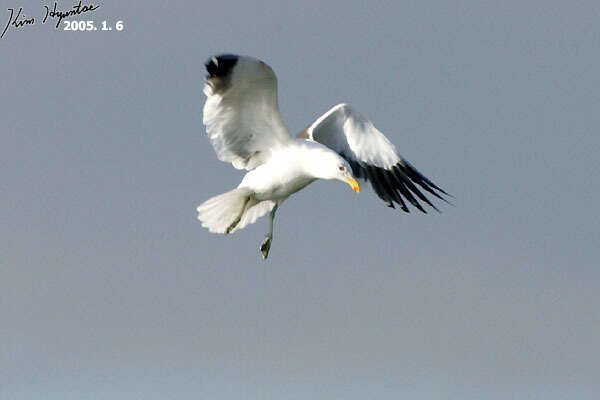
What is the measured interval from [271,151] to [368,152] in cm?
135

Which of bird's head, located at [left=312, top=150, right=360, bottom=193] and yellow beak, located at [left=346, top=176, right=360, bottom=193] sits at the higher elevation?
bird's head, located at [left=312, top=150, right=360, bottom=193]

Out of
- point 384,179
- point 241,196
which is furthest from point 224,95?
point 384,179

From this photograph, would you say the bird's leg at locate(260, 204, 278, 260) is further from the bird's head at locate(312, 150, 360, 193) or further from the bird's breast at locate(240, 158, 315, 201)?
the bird's head at locate(312, 150, 360, 193)

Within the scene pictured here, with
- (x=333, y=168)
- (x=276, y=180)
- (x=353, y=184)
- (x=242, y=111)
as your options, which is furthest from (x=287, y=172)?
(x=242, y=111)

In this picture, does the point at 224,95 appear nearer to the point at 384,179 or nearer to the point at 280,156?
the point at 280,156

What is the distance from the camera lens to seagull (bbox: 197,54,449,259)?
13648mm

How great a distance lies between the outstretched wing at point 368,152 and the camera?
14975mm

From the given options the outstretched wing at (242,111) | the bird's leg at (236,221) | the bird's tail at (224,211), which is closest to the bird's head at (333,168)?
the outstretched wing at (242,111)

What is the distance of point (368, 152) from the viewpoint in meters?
15.1

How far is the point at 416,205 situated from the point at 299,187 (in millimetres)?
1625

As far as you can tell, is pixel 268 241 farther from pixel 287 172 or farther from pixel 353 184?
pixel 353 184

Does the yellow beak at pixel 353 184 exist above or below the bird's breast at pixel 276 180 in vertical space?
below

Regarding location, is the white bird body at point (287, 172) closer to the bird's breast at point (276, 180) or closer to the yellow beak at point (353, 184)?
the bird's breast at point (276, 180)

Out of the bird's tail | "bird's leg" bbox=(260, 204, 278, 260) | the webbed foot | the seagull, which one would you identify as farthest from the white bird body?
the webbed foot
